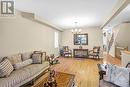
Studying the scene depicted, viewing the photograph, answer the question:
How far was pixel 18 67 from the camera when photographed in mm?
4230

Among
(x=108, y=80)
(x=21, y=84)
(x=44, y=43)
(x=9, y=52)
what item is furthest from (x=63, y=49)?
(x=108, y=80)

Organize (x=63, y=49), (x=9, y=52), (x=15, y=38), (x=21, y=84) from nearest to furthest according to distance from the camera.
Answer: (x=21, y=84) < (x=9, y=52) < (x=15, y=38) < (x=63, y=49)

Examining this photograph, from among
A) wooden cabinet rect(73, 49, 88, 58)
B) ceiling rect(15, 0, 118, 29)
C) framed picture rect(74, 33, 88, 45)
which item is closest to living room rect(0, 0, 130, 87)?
ceiling rect(15, 0, 118, 29)

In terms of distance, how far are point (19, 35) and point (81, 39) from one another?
672 cm

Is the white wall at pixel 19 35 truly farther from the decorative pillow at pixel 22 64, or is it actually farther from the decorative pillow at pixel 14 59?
the decorative pillow at pixel 22 64

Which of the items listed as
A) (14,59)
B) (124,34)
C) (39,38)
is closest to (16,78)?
(14,59)

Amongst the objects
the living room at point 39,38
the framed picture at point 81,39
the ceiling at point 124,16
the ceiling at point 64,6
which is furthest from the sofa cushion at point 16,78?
the framed picture at point 81,39

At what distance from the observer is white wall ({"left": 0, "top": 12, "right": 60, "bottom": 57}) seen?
4.28 metres

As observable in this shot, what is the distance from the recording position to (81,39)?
1113 cm

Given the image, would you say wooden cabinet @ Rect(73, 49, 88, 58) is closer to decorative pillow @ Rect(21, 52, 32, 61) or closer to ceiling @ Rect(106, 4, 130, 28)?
ceiling @ Rect(106, 4, 130, 28)

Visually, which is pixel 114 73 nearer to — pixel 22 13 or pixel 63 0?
pixel 63 0

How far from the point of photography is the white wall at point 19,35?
168 inches

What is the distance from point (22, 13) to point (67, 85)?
148 inches

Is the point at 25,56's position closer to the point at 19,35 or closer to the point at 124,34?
the point at 19,35
